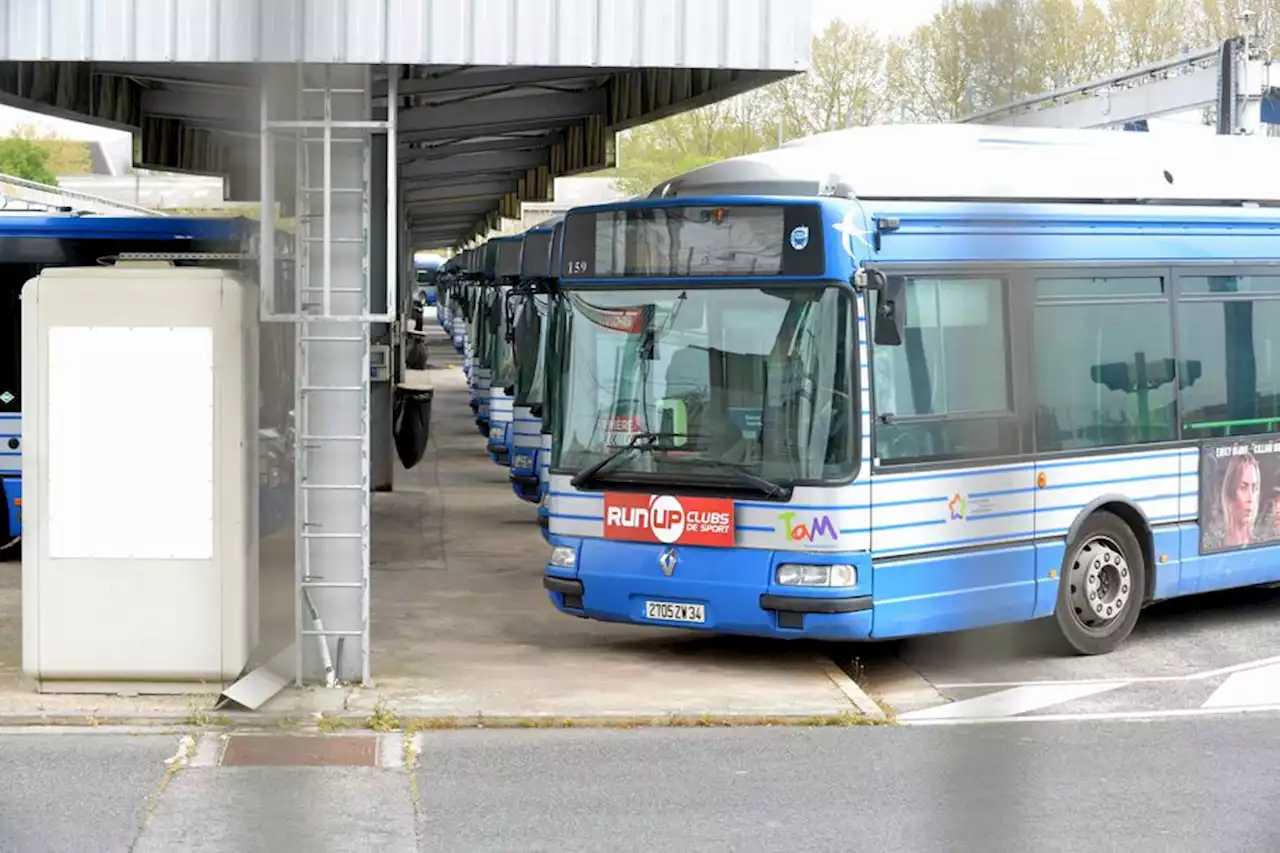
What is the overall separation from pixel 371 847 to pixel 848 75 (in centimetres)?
515

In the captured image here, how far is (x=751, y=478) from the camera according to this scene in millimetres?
9727

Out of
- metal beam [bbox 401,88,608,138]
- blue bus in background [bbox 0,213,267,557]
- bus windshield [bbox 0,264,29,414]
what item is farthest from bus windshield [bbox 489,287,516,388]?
bus windshield [bbox 0,264,29,414]

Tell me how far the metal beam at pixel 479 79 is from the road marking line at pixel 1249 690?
4.27 m

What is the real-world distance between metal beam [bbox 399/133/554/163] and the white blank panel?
11344 millimetres

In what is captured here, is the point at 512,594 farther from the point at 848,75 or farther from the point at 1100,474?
the point at 848,75

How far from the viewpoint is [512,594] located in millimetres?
13055

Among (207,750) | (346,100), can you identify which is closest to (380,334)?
(207,750)

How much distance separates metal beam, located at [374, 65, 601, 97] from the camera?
36.6 ft

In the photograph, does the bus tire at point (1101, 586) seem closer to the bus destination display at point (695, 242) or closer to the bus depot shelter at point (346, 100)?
the bus destination display at point (695, 242)

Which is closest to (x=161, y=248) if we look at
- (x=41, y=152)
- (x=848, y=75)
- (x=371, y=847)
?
(x=371, y=847)

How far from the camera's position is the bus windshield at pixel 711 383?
9.62 metres

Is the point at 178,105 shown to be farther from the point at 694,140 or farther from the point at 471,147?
the point at 471,147

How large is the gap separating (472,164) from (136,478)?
15.5 metres

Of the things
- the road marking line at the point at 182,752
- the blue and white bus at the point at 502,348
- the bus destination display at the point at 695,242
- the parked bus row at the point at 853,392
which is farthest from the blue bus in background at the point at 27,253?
the road marking line at the point at 182,752
